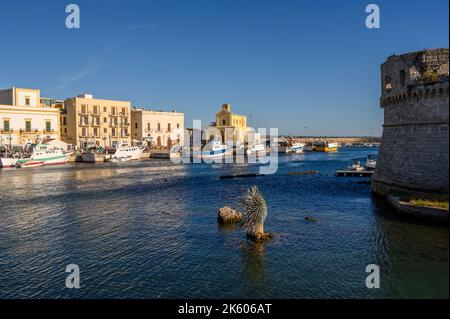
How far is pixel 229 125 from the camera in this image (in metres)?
110

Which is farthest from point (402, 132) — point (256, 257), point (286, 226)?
point (256, 257)

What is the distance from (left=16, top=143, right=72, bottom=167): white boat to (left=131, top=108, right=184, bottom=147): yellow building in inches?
818

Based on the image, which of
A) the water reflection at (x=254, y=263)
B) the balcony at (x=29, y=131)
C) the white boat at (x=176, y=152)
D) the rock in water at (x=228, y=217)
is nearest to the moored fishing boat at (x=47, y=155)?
the balcony at (x=29, y=131)

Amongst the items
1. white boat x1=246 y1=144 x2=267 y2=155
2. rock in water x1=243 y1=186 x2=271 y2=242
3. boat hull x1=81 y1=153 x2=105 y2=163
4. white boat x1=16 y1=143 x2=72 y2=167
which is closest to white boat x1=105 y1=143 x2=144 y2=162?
boat hull x1=81 y1=153 x2=105 y2=163

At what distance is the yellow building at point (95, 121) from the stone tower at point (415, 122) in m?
61.8

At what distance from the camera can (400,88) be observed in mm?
24094

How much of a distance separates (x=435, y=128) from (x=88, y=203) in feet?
73.7

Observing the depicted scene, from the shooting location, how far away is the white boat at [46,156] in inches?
2377

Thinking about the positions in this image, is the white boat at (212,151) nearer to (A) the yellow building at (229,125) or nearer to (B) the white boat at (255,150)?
(B) the white boat at (255,150)

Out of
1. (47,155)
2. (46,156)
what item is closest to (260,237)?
(46,156)

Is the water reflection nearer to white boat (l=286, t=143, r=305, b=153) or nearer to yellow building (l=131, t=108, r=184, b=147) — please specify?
yellow building (l=131, t=108, r=184, b=147)

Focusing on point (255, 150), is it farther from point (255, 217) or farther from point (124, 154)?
point (255, 217)
